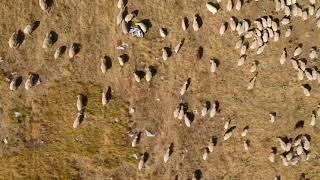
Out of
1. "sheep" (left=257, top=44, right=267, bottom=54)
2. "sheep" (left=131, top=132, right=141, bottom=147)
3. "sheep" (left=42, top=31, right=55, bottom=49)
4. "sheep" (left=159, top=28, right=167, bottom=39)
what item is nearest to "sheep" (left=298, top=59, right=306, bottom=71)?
"sheep" (left=257, top=44, right=267, bottom=54)

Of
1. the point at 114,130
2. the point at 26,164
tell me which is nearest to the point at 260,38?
the point at 114,130

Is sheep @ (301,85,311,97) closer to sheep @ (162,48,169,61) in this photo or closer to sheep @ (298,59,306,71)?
sheep @ (298,59,306,71)

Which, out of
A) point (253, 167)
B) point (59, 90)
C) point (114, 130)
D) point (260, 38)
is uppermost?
point (260, 38)

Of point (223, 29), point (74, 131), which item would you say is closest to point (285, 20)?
point (223, 29)

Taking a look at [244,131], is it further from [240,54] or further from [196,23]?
[196,23]

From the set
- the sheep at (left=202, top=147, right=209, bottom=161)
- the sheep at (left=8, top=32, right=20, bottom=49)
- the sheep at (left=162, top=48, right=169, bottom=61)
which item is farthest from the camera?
the sheep at (left=202, top=147, right=209, bottom=161)

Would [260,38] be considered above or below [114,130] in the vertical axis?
above

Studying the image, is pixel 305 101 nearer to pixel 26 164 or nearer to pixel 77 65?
pixel 77 65

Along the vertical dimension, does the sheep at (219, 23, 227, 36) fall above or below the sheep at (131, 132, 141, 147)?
above
